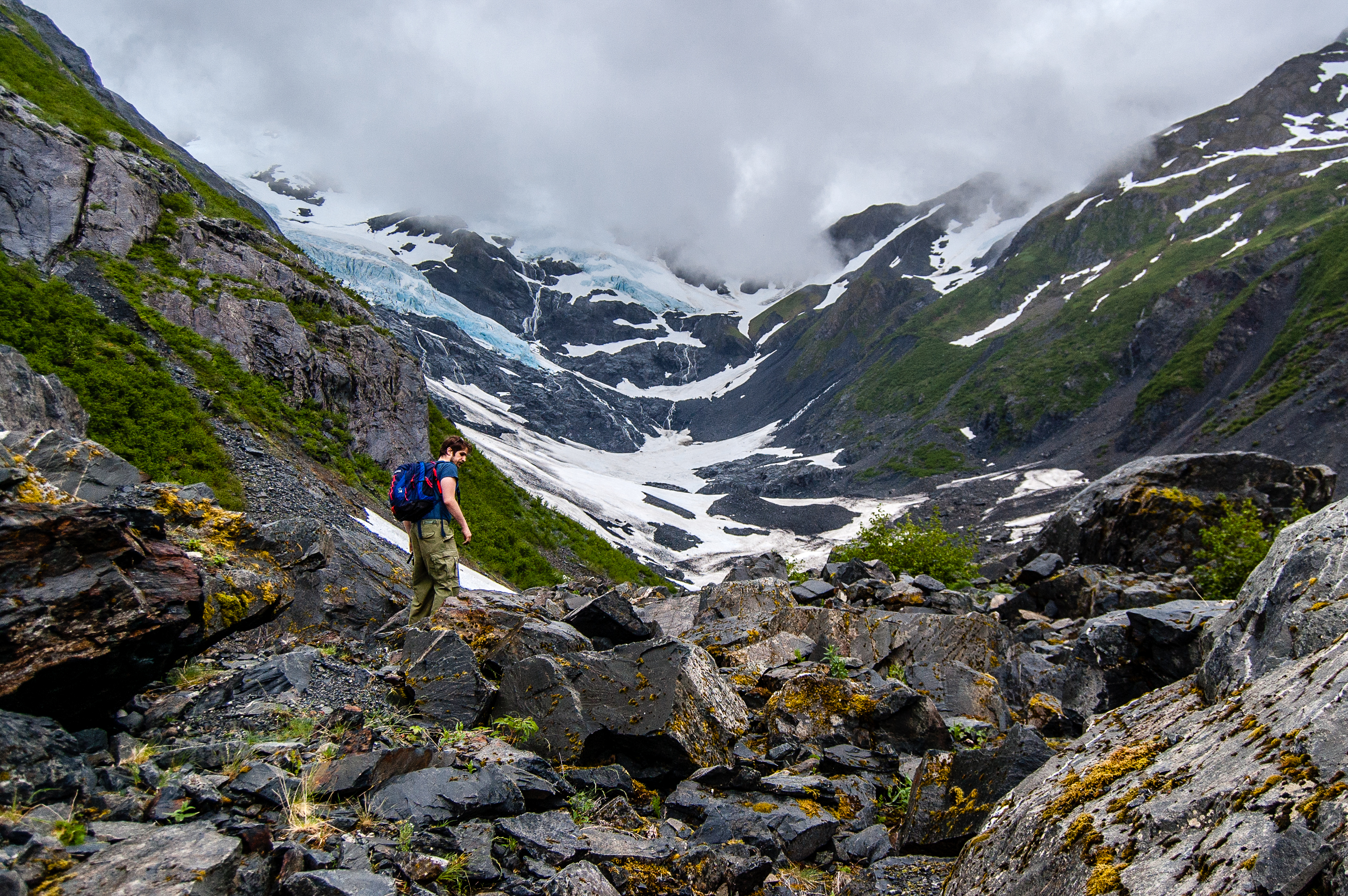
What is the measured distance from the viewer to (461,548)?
2505 cm

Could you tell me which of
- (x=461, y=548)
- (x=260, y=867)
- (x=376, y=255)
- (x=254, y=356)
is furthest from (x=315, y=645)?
(x=376, y=255)

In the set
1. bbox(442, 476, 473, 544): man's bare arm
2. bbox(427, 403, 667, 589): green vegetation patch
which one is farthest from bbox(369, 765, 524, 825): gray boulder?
bbox(427, 403, 667, 589): green vegetation patch

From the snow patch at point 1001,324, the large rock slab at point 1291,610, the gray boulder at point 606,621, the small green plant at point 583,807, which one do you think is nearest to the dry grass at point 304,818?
the small green plant at point 583,807

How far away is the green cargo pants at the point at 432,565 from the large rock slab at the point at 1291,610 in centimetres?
805

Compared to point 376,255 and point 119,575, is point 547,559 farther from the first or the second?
point 376,255

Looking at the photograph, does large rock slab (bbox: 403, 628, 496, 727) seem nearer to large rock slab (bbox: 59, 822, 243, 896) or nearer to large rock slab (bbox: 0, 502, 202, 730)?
large rock slab (bbox: 0, 502, 202, 730)

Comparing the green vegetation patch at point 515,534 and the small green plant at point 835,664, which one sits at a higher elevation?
the green vegetation patch at point 515,534

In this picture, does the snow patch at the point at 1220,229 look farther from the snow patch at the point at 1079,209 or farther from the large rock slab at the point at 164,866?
the large rock slab at the point at 164,866

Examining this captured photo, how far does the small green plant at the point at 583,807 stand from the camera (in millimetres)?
4941

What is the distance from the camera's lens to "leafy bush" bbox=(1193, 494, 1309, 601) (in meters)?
16.4

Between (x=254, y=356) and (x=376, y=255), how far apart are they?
145m

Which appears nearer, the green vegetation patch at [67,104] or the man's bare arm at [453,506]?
the man's bare arm at [453,506]

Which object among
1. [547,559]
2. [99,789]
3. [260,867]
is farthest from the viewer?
[547,559]

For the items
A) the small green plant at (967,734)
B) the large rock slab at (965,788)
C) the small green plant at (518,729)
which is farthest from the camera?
the small green plant at (967,734)
